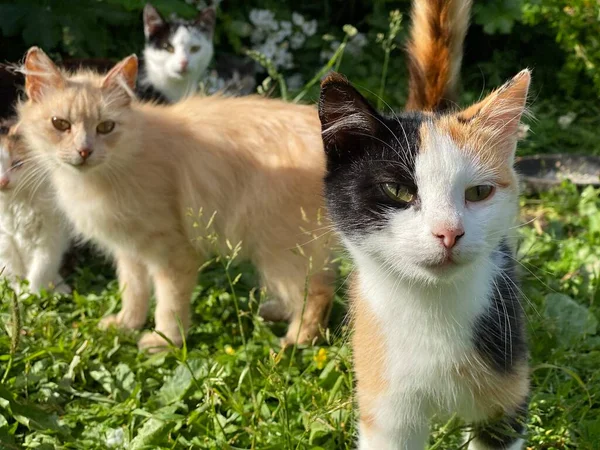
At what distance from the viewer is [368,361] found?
5.50ft

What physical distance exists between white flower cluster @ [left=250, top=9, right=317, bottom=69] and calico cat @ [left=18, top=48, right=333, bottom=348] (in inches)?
98.4

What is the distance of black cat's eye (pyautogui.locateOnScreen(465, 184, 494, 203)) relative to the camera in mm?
1440

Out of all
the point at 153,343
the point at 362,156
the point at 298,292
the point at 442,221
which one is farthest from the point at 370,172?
the point at 153,343

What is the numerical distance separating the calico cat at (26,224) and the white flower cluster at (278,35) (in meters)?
2.54

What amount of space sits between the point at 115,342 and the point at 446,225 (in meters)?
1.54

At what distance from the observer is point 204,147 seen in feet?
8.16

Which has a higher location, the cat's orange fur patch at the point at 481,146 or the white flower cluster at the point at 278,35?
the cat's orange fur patch at the point at 481,146

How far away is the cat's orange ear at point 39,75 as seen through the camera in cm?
232

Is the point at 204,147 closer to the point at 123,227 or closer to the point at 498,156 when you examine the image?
the point at 123,227

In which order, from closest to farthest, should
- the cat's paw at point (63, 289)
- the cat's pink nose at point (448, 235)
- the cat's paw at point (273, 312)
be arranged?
1. the cat's pink nose at point (448, 235)
2. the cat's paw at point (273, 312)
3. the cat's paw at point (63, 289)

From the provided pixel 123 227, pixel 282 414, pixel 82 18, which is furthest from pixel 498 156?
pixel 82 18

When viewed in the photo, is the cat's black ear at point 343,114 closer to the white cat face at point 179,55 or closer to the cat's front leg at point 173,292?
the cat's front leg at point 173,292

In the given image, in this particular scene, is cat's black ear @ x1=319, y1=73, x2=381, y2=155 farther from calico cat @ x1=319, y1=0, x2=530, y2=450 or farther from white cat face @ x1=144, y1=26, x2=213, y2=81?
white cat face @ x1=144, y1=26, x2=213, y2=81

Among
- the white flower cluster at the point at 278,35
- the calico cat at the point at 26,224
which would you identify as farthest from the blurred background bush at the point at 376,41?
the calico cat at the point at 26,224
